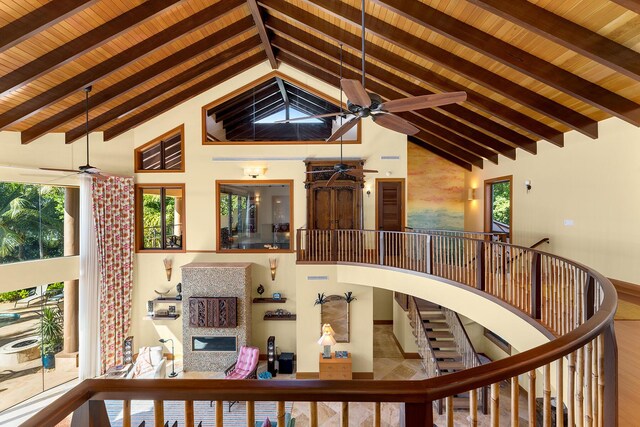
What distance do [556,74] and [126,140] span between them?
9688mm

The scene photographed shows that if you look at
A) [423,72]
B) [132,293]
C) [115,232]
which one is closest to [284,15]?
[423,72]

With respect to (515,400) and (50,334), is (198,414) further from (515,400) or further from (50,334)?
(515,400)

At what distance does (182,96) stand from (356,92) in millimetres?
7094

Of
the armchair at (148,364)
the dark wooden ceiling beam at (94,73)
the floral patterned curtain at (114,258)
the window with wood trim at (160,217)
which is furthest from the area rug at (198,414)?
the dark wooden ceiling beam at (94,73)

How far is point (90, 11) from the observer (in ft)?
15.5

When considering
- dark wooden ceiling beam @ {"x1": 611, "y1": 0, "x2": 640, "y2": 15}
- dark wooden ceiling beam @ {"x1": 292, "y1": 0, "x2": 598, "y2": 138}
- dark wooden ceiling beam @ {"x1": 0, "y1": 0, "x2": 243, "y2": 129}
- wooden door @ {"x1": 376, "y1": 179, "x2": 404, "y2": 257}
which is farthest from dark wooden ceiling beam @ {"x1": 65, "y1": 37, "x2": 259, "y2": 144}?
dark wooden ceiling beam @ {"x1": 611, "y1": 0, "x2": 640, "y2": 15}

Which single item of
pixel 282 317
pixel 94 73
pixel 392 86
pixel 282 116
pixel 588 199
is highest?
pixel 282 116

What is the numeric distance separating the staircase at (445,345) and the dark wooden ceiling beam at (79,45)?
8534mm

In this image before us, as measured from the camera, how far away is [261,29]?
6.82m

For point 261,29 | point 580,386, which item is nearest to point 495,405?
point 580,386

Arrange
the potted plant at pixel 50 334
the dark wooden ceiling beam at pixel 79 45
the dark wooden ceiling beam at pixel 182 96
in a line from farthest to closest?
the dark wooden ceiling beam at pixel 182 96 → the potted plant at pixel 50 334 → the dark wooden ceiling beam at pixel 79 45

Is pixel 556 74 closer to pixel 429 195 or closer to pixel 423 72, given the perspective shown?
pixel 423 72

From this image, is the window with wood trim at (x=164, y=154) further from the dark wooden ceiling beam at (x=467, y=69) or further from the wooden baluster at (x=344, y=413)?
the wooden baluster at (x=344, y=413)

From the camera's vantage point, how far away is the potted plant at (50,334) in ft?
24.6
